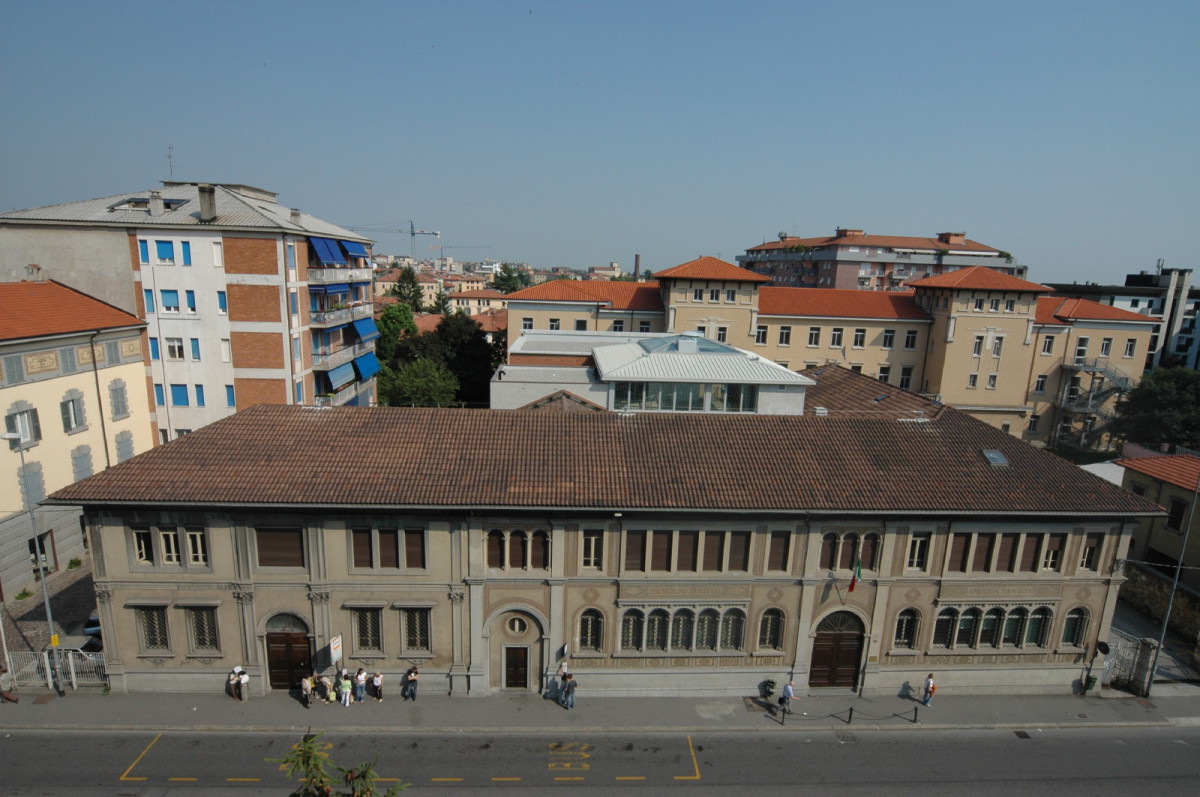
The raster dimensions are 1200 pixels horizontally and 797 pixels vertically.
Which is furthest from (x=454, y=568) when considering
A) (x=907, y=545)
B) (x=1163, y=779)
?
(x=1163, y=779)

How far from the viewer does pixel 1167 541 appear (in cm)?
3247

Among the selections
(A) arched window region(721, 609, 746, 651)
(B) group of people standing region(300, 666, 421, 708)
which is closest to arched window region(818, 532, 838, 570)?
(A) arched window region(721, 609, 746, 651)

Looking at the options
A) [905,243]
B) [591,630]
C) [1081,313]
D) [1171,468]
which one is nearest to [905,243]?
[905,243]

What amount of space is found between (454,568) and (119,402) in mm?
28707

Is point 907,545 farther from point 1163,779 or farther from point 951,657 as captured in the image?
point 1163,779

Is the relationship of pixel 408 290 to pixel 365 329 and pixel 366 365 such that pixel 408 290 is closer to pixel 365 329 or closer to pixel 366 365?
pixel 365 329

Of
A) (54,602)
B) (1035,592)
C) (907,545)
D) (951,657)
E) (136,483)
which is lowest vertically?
(54,602)

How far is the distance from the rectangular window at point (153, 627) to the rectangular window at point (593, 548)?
15045 millimetres

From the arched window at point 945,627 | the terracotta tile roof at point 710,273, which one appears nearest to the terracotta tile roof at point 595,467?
the arched window at point 945,627

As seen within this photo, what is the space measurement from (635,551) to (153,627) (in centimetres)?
1758

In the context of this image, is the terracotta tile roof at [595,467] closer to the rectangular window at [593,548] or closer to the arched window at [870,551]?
the rectangular window at [593,548]

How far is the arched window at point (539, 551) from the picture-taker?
22.8 meters

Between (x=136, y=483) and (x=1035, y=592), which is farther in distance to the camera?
(x=1035, y=592)

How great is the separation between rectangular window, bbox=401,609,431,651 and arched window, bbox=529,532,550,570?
4298 millimetres
